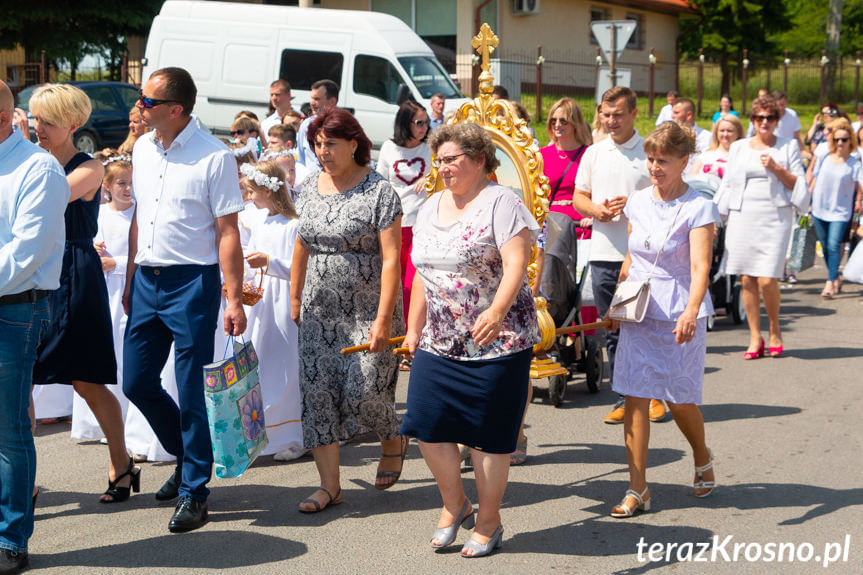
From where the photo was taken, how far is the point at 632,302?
217 inches

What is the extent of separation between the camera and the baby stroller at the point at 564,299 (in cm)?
769

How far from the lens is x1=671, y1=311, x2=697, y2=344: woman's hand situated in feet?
17.3

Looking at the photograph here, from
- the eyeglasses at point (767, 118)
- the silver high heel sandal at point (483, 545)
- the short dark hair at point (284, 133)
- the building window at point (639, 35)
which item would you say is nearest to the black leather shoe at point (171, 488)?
the silver high heel sandal at point (483, 545)

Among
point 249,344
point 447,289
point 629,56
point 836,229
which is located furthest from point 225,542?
point 629,56

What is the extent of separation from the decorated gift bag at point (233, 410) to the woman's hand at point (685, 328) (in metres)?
2.16

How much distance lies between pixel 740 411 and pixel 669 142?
2.92 m

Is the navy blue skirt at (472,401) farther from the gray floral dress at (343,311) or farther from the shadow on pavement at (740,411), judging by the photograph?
the shadow on pavement at (740,411)

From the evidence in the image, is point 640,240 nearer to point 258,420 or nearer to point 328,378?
point 328,378

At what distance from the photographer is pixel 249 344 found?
5355 mm

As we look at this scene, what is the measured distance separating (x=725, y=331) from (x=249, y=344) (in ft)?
22.5

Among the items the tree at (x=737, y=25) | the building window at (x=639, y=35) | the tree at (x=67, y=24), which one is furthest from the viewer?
the tree at (x=737, y=25)

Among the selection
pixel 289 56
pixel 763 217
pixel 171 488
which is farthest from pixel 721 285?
pixel 289 56

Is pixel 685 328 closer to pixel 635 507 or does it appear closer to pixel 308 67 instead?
pixel 635 507

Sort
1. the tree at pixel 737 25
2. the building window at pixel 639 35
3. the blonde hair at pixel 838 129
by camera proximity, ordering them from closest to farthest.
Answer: the blonde hair at pixel 838 129 < the building window at pixel 639 35 < the tree at pixel 737 25
